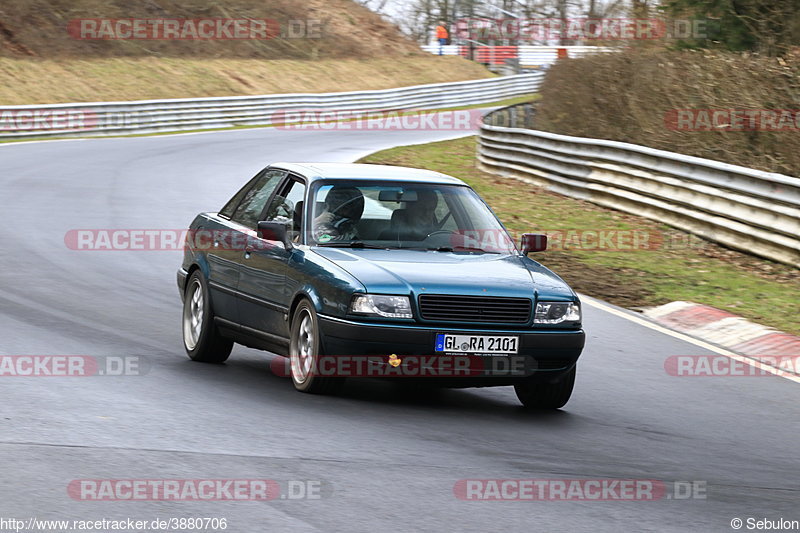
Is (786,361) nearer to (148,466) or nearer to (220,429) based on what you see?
(220,429)

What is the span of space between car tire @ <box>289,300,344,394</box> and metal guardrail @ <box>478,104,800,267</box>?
8595 mm

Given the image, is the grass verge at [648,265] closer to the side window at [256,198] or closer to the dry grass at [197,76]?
the side window at [256,198]

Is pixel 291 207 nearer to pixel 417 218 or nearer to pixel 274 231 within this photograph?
pixel 274 231

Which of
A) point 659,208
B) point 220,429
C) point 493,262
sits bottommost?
point 659,208

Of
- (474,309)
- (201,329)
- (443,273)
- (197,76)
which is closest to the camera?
(474,309)

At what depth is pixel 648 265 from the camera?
1576 centimetres

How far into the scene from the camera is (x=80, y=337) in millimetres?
10141

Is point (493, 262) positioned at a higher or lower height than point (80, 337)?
higher

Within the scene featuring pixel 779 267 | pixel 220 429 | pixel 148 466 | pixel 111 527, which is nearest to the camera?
pixel 111 527

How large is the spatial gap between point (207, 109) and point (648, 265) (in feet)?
90.6

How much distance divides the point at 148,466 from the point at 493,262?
3.16 m

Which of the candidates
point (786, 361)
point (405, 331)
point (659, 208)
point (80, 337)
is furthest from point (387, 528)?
point (659, 208)

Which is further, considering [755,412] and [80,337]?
[80,337]

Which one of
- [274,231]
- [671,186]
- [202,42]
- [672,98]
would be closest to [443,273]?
[274,231]
